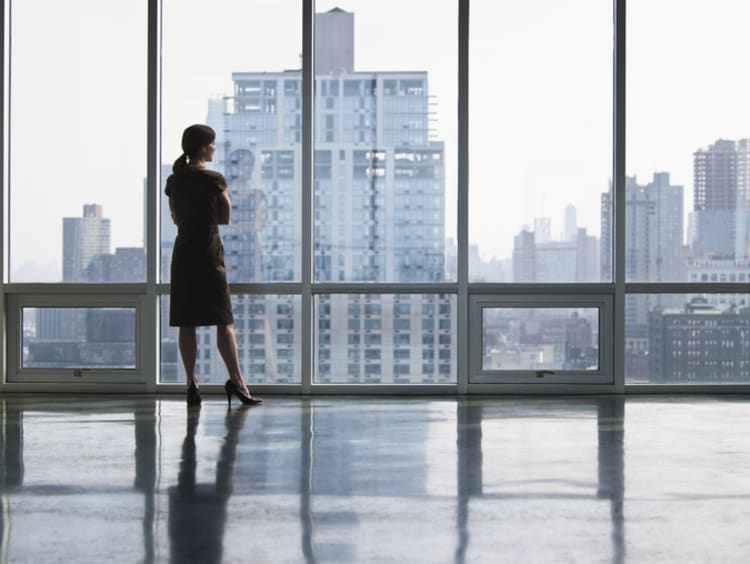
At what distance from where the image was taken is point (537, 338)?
5.89 metres

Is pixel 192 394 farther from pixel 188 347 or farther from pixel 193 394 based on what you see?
pixel 188 347

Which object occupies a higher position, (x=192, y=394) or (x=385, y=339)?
(x=385, y=339)

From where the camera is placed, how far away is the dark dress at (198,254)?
17.4 feet

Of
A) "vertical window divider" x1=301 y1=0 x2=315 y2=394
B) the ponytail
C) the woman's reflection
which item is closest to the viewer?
the woman's reflection

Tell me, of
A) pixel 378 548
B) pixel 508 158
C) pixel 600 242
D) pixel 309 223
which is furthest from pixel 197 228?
pixel 378 548

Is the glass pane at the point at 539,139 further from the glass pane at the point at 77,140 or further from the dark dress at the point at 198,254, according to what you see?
the glass pane at the point at 77,140

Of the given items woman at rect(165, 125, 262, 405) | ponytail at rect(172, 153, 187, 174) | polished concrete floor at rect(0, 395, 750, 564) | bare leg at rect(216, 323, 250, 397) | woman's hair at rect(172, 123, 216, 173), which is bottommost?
polished concrete floor at rect(0, 395, 750, 564)

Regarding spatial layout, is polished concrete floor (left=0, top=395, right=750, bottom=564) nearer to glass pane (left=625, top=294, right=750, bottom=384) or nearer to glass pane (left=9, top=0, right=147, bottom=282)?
glass pane (left=625, top=294, right=750, bottom=384)

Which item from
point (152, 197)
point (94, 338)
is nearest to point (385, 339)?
point (152, 197)

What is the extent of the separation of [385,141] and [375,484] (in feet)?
10.2

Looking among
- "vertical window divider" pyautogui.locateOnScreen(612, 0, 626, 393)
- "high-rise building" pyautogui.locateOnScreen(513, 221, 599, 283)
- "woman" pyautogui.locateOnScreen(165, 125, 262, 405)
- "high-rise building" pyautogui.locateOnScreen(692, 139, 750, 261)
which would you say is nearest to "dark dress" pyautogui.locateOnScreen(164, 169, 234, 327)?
"woman" pyautogui.locateOnScreen(165, 125, 262, 405)

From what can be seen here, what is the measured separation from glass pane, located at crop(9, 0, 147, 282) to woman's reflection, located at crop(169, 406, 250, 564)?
223 centimetres

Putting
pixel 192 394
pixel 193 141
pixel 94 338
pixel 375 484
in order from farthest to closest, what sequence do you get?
pixel 94 338, pixel 193 141, pixel 192 394, pixel 375 484

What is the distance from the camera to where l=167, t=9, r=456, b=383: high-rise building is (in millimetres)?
5867
